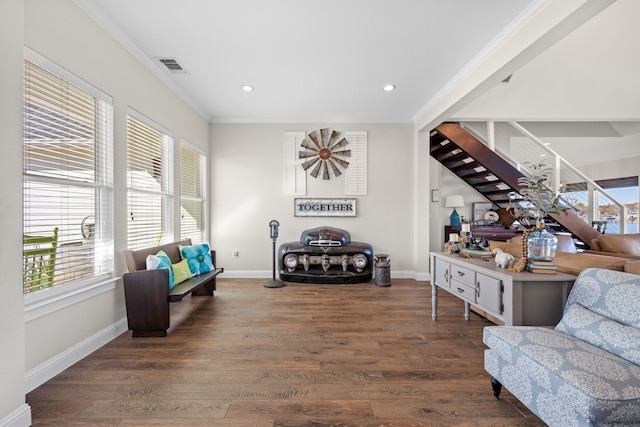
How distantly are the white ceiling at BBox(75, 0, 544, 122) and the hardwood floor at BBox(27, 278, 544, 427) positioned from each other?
2838 millimetres

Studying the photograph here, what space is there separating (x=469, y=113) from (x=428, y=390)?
166 inches

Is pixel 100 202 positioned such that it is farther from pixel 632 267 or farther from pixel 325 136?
pixel 632 267

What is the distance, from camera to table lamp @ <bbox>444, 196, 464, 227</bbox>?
601cm

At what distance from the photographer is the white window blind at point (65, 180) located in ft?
6.33

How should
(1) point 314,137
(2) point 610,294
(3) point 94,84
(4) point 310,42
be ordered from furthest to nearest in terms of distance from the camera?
(1) point 314,137 → (4) point 310,42 → (3) point 94,84 → (2) point 610,294

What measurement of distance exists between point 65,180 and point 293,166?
3.27 meters

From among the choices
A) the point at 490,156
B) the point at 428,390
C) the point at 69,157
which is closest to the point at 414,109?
the point at 490,156

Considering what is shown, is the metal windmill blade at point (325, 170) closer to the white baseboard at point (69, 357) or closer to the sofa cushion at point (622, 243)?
the white baseboard at point (69, 357)

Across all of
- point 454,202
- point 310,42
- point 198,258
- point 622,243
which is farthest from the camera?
point 454,202

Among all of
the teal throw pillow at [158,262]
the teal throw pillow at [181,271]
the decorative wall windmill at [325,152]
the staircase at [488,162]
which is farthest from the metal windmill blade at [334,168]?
the teal throw pillow at [158,262]

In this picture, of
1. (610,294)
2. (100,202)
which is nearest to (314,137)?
(100,202)

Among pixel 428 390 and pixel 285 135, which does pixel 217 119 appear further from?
pixel 428 390

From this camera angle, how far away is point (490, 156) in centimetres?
502

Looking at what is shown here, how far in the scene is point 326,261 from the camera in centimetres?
455
